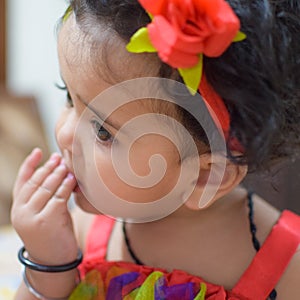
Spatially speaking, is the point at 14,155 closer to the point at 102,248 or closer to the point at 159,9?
the point at 102,248

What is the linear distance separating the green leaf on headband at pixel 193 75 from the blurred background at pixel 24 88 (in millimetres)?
546

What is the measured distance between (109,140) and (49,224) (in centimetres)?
16

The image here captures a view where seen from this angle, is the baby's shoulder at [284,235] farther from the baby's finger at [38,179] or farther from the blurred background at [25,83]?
the blurred background at [25,83]

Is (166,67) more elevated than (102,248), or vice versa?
(166,67)

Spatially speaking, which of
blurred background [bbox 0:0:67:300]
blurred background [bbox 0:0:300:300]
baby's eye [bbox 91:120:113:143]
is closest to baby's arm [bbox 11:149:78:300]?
baby's eye [bbox 91:120:113:143]

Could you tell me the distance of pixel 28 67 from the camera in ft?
6.37

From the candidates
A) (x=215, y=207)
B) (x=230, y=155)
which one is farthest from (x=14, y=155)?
(x=230, y=155)

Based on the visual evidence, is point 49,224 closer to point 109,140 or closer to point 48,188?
point 48,188

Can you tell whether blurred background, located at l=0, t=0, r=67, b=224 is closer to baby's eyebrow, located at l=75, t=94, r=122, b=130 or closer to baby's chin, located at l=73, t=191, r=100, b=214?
baby's chin, located at l=73, t=191, r=100, b=214

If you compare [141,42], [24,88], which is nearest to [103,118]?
[141,42]

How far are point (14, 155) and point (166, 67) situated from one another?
931 mm

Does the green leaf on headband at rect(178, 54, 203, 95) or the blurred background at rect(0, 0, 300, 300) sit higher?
the green leaf on headband at rect(178, 54, 203, 95)

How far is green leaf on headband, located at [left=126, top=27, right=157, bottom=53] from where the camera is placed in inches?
23.9

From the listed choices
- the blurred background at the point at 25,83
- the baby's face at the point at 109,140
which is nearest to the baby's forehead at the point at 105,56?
the baby's face at the point at 109,140
